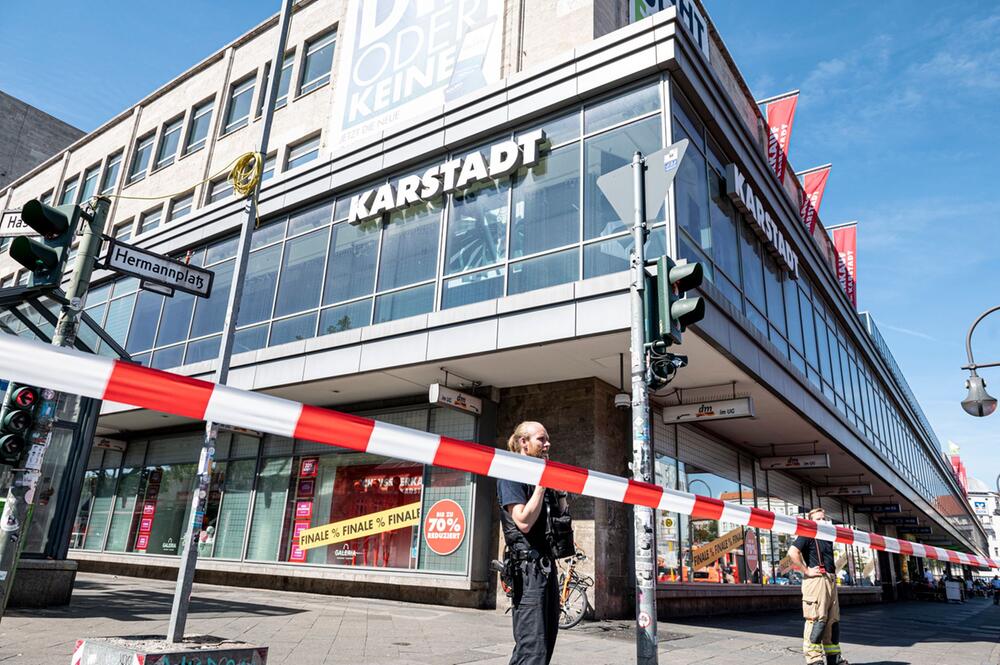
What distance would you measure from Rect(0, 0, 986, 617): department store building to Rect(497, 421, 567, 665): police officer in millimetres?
6280

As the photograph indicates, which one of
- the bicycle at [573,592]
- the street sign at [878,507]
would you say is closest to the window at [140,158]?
the bicycle at [573,592]

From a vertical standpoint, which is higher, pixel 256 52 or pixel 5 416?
pixel 256 52

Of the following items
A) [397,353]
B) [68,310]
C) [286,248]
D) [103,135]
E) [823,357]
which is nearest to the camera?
[68,310]

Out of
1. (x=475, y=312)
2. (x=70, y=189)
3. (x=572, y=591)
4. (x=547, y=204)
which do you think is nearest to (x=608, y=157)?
(x=547, y=204)

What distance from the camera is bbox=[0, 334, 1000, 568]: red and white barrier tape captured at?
2795 mm

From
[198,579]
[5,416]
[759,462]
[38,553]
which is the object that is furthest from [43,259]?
[759,462]

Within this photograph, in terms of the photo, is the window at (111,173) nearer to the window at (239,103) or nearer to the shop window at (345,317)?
the window at (239,103)

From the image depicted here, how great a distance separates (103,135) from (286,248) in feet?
61.3

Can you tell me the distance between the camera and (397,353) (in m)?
12.1

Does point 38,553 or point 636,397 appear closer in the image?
point 636,397

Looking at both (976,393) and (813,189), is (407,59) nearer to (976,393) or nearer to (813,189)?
(813,189)

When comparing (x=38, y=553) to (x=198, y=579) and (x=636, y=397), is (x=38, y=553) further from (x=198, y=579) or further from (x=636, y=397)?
(x=636, y=397)

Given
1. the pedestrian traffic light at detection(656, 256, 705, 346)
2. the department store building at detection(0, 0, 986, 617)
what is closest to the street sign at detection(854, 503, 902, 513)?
the department store building at detection(0, 0, 986, 617)

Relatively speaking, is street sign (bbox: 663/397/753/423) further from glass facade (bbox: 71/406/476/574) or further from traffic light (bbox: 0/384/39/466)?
traffic light (bbox: 0/384/39/466)
